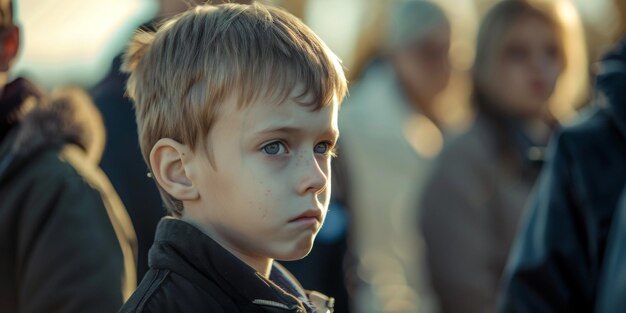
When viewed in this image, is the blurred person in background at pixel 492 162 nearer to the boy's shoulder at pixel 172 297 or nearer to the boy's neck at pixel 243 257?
the boy's neck at pixel 243 257

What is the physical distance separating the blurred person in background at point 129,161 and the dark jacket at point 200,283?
161 centimetres

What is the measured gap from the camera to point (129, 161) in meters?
4.56

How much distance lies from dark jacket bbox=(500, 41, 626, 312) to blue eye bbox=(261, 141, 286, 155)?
156cm

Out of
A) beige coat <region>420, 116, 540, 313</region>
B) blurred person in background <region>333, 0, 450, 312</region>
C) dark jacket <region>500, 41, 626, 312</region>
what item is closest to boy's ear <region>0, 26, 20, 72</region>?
dark jacket <region>500, 41, 626, 312</region>

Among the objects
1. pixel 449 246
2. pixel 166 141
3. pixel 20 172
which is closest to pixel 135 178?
pixel 20 172

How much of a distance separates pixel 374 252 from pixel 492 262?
2.29 feet

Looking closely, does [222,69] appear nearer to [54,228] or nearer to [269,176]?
[269,176]

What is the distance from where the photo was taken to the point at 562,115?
21.1 ft

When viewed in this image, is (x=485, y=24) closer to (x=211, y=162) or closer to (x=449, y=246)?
(x=449, y=246)

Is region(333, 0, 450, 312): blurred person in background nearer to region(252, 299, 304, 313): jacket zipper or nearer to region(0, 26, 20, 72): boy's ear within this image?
region(0, 26, 20, 72): boy's ear

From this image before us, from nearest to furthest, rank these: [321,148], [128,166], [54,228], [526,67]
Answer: [321,148] < [54,228] < [128,166] < [526,67]

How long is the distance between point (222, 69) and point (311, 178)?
285 millimetres

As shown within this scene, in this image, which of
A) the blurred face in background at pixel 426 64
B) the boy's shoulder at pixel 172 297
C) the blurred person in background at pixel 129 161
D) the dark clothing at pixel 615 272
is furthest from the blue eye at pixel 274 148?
the blurred face in background at pixel 426 64

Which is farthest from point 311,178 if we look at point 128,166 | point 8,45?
point 128,166
